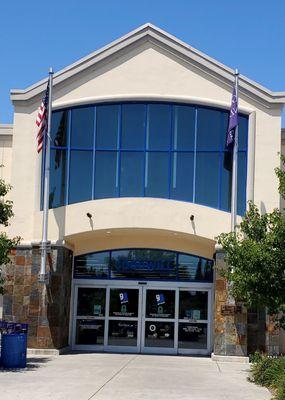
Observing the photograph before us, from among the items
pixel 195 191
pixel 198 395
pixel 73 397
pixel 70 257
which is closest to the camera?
pixel 73 397

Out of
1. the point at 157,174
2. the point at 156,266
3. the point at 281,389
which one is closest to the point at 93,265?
the point at 156,266

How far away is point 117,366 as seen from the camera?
1742 cm

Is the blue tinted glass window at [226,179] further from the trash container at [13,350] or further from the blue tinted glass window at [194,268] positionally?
the trash container at [13,350]

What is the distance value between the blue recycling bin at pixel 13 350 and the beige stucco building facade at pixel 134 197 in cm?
408

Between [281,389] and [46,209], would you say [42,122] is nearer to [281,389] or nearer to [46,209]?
[46,209]

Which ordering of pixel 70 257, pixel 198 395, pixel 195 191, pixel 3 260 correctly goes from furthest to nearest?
1. pixel 70 257
2. pixel 195 191
3. pixel 3 260
4. pixel 198 395

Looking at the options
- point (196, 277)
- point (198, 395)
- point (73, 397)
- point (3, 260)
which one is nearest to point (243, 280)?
point (198, 395)

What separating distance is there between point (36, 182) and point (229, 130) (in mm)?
6465

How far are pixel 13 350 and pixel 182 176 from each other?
809 cm

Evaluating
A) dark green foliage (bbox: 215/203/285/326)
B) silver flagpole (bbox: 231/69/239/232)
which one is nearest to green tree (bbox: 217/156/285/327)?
dark green foliage (bbox: 215/203/285/326)

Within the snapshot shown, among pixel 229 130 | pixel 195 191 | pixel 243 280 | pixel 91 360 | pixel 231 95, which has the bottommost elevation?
pixel 91 360

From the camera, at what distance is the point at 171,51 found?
2122 centimetres

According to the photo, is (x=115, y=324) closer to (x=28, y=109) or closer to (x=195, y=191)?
(x=195, y=191)

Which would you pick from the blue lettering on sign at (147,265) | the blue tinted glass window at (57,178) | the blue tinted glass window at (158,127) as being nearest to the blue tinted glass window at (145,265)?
the blue lettering on sign at (147,265)
